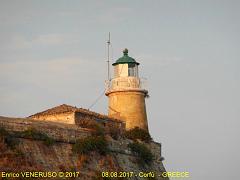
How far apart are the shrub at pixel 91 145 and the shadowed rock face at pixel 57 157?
0.67ft

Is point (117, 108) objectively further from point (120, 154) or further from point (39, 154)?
point (39, 154)

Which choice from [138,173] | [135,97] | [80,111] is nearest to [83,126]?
[80,111]

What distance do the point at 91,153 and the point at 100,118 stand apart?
442 centimetres

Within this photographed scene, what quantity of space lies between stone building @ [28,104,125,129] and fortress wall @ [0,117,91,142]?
151 centimetres

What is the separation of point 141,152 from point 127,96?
172 inches

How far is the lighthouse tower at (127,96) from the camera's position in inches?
1331

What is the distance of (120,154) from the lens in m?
29.1

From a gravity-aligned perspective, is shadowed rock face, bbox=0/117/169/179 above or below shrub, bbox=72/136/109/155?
below

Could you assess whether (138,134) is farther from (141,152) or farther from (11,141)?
(11,141)

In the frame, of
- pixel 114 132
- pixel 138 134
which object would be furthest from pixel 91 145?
pixel 138 134

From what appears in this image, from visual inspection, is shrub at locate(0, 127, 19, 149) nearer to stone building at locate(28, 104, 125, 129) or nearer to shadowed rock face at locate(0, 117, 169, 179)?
shadowed rock face at locate(0, 117, 169, 179)

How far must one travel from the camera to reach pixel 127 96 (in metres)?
33.9

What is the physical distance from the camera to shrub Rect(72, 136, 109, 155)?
26328mm

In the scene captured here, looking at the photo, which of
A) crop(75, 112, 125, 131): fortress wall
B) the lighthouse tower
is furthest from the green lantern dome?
crop(75, 112, 125, 131): fortress wall
